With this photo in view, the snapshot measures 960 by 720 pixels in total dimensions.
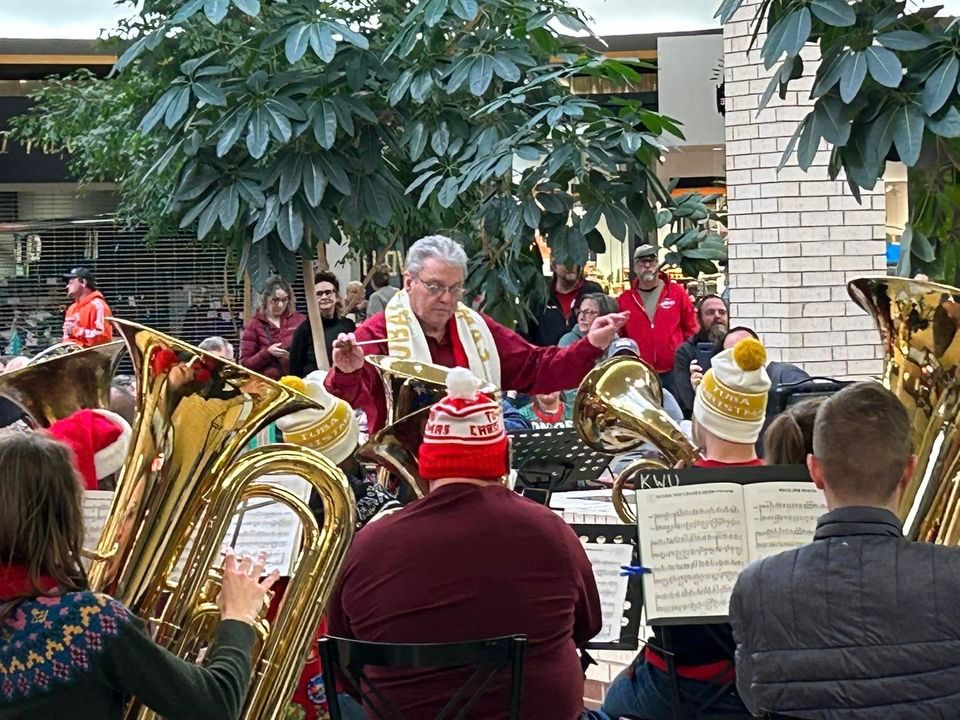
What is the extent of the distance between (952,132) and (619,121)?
2.72 meters

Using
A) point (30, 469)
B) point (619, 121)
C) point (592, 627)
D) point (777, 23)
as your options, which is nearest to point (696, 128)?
point (619, 121)

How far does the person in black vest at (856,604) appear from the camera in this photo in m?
2.05

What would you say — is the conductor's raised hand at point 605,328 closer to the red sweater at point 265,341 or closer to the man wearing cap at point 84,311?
the red sweater at point 265,341

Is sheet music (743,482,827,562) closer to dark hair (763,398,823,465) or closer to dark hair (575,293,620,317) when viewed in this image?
dark hair (763,398,823,465)

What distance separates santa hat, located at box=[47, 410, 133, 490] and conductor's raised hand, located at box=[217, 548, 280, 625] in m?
0.70

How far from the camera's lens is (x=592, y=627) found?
105 inches

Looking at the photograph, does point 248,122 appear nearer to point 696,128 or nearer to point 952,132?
point 952,132

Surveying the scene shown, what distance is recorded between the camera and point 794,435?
9.39 ft

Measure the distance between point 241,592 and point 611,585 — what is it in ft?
3.17

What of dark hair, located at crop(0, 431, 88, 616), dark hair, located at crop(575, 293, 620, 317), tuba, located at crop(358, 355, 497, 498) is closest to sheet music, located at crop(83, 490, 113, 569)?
dark hair, located at crop(0, 431, 88, 616)

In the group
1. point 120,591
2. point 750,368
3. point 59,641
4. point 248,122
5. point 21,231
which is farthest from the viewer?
point 21,231

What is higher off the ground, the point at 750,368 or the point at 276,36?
the point at 276,36

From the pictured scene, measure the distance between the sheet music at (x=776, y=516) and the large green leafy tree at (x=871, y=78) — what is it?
2.62 ft

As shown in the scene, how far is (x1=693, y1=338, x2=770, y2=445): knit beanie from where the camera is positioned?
120 inches
